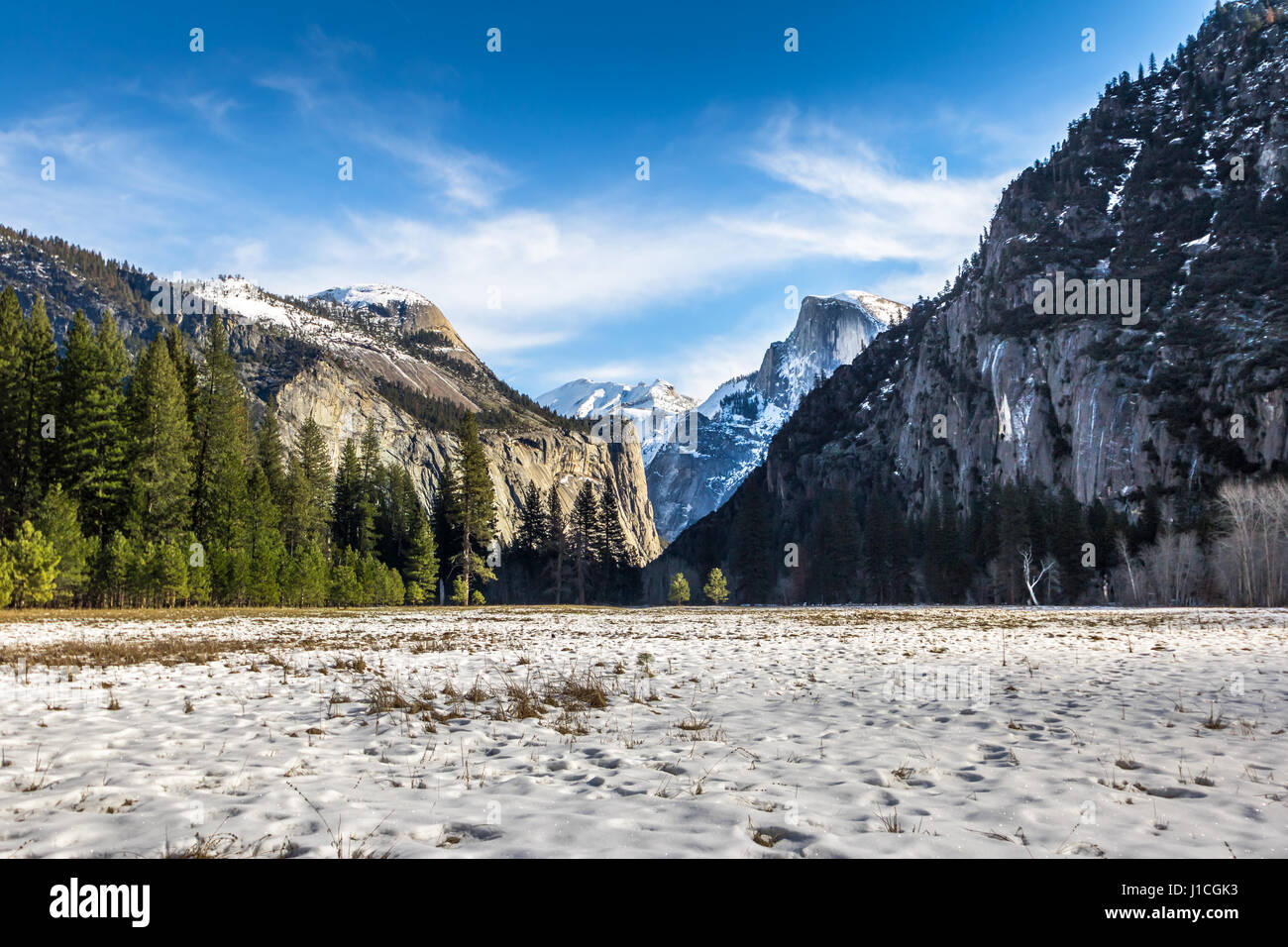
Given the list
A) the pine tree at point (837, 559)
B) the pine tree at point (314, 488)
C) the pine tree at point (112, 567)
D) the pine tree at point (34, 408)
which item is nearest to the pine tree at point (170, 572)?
the pine tree at point (112, 567)

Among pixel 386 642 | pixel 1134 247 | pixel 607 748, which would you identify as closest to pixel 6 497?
pixel 386 642

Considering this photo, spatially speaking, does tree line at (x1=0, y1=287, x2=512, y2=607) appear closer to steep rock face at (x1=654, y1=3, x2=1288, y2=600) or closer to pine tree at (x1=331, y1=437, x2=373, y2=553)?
pine tree at (x1=331, y1=437, x2=373, y2=553)

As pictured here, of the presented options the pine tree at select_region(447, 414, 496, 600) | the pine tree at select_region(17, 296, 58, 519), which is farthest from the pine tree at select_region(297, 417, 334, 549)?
the pine tree at select_region(17, 296, 58, 519)

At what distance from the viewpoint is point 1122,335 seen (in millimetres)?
129500

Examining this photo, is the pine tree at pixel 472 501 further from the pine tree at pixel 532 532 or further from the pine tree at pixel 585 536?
the pine tree at pixel 532 532

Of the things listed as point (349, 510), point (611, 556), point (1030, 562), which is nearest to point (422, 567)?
point (349, 510)

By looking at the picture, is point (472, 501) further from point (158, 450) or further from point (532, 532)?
point (532, 532)

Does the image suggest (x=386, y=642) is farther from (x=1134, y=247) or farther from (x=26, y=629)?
(x=1134, y=247)

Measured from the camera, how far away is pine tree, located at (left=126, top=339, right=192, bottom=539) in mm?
38656

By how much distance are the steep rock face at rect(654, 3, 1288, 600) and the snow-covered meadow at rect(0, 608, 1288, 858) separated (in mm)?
99923

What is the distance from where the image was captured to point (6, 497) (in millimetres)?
36000

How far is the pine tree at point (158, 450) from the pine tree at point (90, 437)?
92 cm
